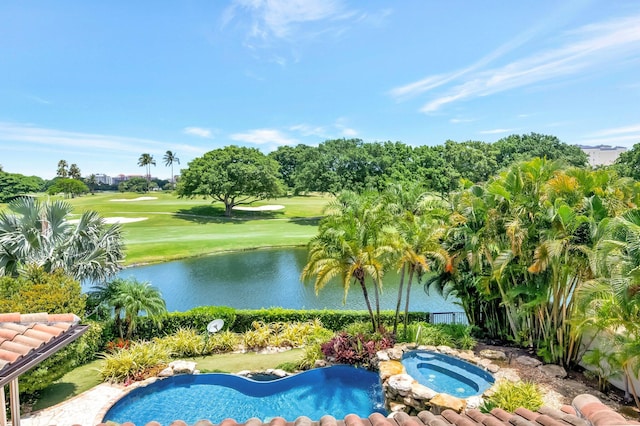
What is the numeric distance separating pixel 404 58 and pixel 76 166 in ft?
→ 321

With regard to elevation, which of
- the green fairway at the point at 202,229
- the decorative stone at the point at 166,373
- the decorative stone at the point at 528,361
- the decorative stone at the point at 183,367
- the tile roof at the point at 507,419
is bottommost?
the decorative stone at the point at 166,373

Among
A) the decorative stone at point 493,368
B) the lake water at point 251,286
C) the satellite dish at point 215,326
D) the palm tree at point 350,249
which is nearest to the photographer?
the decorative stone at point 493,368

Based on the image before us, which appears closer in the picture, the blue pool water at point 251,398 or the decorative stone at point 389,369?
the blue pool water at point 251,398

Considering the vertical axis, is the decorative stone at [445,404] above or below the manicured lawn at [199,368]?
above

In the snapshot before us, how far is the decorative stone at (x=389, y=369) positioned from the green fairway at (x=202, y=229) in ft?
52.9

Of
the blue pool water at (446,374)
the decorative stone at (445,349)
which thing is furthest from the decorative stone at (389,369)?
the decorative stone at (445,349)

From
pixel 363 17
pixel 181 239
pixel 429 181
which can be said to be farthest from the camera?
pixel 429 181

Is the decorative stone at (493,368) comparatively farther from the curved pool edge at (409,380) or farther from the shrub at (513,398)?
the shrub at (513,398)

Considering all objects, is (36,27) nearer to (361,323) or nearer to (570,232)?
(361,323)

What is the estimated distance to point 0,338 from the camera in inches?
167

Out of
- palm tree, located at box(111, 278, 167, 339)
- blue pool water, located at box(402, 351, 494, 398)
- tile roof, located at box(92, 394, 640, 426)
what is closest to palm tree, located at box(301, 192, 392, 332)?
blue pool water, located at box(402, 351, 494, 398)

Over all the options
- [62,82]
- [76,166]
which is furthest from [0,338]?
[76,166]

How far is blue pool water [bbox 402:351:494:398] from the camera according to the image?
32.8ft

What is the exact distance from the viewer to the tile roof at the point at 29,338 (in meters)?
3.85
